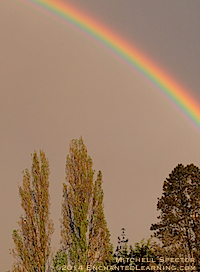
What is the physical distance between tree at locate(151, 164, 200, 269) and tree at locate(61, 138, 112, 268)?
15.9 feet

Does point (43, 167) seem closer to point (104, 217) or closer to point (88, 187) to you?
point (88, 187)

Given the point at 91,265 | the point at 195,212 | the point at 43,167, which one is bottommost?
the point at 91,265

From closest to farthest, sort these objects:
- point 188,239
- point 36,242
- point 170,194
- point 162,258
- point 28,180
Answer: point 36,242 < point 28,180 < point 162,258 < point 188,239 < point 170,194

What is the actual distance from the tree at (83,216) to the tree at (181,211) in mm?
4853

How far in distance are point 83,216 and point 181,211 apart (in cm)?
824

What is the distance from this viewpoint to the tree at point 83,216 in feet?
71.7

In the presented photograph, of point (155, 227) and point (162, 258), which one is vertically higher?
point (155, 227)

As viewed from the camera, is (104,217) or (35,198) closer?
(35,198)

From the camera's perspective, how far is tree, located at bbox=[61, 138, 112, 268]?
71.7ft

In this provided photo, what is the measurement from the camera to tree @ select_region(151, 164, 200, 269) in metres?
25.4

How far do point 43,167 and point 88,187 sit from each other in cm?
308

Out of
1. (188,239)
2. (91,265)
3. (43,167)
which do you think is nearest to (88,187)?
(43,167)

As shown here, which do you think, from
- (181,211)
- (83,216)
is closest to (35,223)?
(83,216)

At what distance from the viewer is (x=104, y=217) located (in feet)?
76.3
